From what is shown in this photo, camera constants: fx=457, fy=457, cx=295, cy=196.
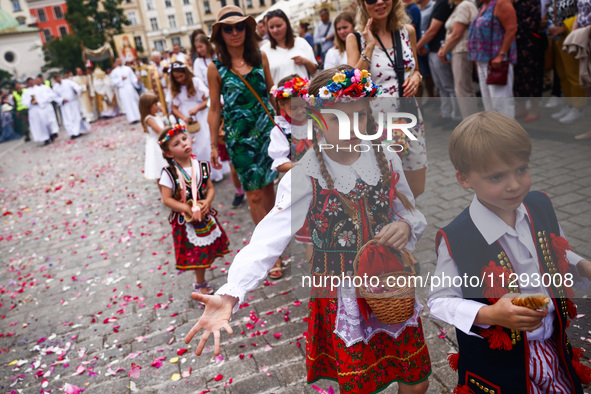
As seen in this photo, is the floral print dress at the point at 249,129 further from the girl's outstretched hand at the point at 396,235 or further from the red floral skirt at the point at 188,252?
the girl's outstretched hand at the point at 396,235

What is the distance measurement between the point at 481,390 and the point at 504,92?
134 centimetres

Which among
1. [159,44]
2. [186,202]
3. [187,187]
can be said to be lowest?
[186,202]

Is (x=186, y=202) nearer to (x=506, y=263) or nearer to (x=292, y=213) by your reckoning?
(x=292, y=213)

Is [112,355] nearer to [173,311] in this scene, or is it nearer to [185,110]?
[173,311]

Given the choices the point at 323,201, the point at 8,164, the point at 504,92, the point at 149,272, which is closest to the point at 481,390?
the point at 323,201

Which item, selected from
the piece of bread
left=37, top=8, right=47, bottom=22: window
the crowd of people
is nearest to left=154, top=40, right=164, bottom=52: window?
left=37, top=8, right=47, bottom=22: window

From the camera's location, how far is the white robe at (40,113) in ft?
53.2

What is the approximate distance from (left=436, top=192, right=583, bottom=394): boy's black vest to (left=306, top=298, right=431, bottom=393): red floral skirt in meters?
0.23

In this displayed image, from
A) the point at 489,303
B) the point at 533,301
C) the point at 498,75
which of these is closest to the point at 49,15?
the point at 498,75

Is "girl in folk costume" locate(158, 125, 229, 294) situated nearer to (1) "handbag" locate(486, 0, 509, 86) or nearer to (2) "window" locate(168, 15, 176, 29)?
(1) "handbag" locate(486, 0, 509, 86)

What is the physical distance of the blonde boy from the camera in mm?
1220

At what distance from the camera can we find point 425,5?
8.27 m

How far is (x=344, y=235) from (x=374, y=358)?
640 millimetres

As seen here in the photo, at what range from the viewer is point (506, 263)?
1299 millimetres
